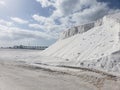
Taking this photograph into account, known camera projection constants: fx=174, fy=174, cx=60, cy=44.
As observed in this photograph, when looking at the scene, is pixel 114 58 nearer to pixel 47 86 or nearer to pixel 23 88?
pixel 47 86

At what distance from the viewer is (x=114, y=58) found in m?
20.4

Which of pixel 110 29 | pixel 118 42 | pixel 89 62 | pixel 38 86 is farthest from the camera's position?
pixel 110 29

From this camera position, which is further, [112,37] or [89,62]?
[112,37]

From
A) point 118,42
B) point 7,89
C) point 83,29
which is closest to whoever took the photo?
point 7,89

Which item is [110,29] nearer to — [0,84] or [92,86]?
[92,86]

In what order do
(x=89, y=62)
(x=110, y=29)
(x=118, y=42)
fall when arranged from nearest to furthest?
(x=89, y=62)
(x=118, y=42)
(x=110, y=29)

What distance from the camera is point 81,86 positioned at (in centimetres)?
1237

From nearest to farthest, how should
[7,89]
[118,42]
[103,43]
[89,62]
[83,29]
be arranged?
[7,89], [89,62], [118,42], [103,43], [83,29]

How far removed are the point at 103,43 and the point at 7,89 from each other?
64.1 feet

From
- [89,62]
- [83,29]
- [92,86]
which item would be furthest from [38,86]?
[83,29]

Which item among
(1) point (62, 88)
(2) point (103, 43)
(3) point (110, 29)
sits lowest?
(1) point (62, 88)

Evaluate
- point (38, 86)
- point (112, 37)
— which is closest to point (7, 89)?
point (38, 86)

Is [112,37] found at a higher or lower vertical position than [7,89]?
higher

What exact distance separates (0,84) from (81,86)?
576 centimetres
